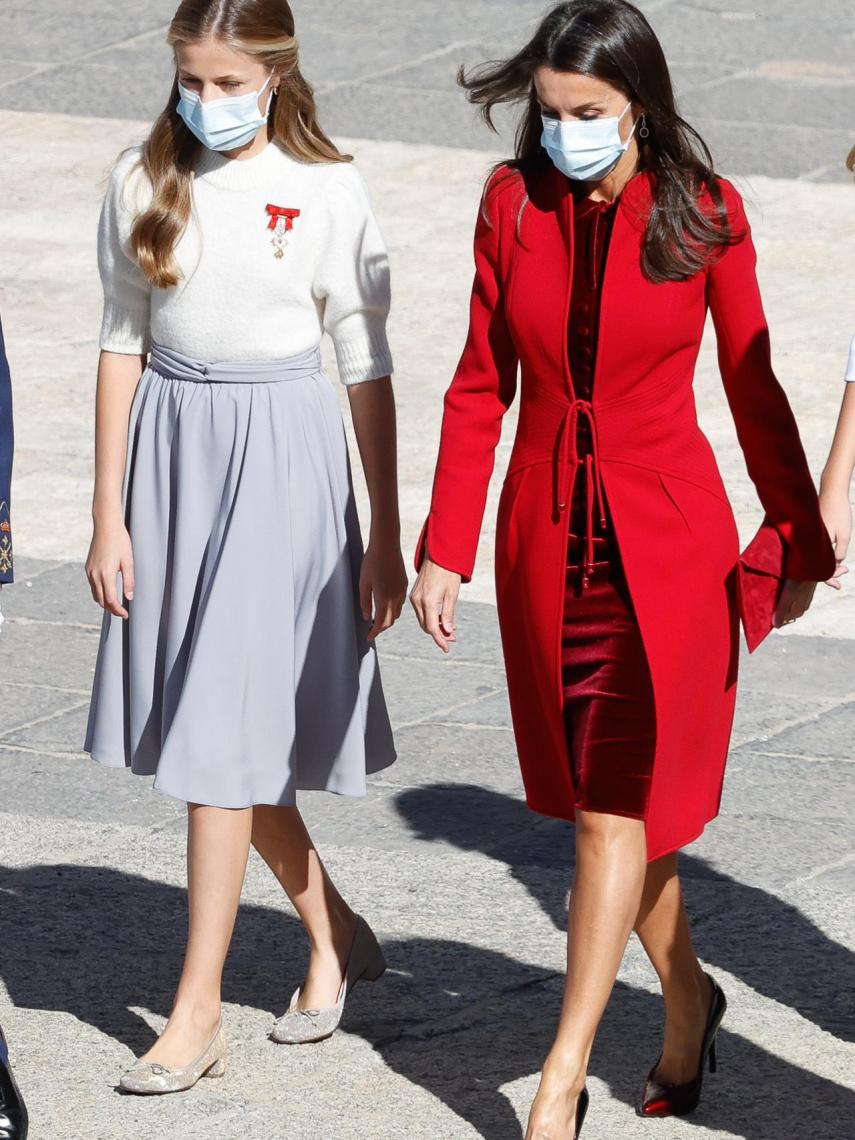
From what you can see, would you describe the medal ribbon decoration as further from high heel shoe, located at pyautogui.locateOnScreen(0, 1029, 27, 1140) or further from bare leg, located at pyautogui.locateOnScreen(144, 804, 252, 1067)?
high heel shoe, located at pyautogui.locateOnScreen(0, 1029, 27, 1140)

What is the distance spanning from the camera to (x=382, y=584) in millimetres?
4305

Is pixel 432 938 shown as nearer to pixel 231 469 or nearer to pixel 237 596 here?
pixel 237 596

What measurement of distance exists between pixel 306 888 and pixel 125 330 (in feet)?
3.90

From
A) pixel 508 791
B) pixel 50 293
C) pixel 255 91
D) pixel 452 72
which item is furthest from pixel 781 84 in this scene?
pixel 255 91

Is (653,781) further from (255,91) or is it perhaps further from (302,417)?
(255,91)

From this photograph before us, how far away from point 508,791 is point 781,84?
10623mm

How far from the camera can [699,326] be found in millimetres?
3904

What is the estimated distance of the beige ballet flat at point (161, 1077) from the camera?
4.14 meters

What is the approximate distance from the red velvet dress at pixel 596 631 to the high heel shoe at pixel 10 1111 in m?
1.12

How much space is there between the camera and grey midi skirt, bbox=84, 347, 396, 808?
4.21 m

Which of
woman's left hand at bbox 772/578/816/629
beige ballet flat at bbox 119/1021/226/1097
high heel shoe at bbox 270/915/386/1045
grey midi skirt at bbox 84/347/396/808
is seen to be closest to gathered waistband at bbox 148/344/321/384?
grey midi skirt at bbox 84/347/396/808

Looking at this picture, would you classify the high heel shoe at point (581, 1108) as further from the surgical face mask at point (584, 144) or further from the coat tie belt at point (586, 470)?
the surgical face mask at point (584, 144)

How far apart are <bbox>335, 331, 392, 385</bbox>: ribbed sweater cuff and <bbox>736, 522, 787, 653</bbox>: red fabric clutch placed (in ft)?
2.77

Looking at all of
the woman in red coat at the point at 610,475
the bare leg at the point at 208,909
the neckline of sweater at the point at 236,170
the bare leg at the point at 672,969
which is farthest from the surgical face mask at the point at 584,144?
the bare leg at the point at 208,909
